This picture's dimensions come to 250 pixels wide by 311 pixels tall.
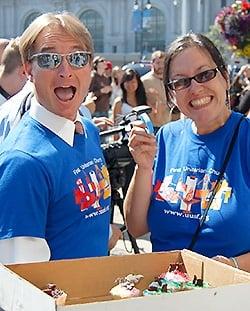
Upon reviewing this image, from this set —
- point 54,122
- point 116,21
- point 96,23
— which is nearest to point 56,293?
point 54,122

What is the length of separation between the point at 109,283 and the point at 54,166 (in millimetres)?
398

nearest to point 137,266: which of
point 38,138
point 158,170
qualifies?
point 38,138

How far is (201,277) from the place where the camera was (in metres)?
1.74

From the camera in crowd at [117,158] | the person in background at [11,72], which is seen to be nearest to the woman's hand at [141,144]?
the person in background at [11,72]

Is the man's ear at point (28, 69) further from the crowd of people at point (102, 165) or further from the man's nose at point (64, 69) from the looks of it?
the man's nose at point (64, 69)

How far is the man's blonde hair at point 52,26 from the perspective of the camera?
2100 mm

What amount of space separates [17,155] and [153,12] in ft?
251

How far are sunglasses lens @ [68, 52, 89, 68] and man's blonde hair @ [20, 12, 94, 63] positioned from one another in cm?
3

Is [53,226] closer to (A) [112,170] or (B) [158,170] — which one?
(B) [158,170]

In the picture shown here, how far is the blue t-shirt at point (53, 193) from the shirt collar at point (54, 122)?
0.05 ft

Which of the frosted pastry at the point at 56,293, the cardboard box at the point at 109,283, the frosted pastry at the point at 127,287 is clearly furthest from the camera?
the frosted pastry at the point at 127,287

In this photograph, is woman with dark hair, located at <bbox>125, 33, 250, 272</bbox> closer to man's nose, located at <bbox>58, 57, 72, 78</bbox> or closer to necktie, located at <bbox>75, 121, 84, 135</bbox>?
necktie, located at <bbox>75, 121, 84, 135</bbox>

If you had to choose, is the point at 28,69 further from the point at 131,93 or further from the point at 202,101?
the point at 131,93

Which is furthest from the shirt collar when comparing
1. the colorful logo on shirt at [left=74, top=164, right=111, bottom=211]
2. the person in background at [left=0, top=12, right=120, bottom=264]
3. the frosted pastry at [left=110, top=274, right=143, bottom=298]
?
the frosted pastry at [left=110, top=274, right=143, bottom=298]
